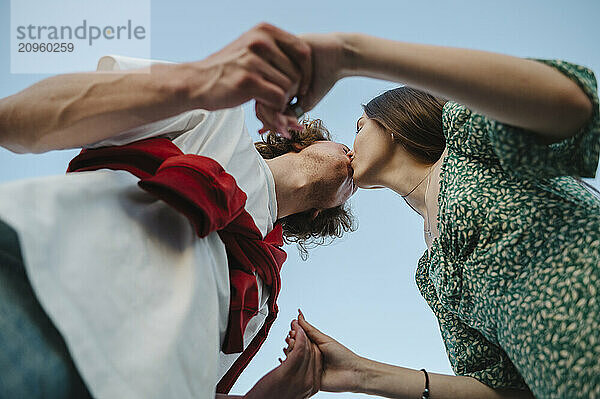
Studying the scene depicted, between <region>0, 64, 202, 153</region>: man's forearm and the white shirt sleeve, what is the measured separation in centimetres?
6

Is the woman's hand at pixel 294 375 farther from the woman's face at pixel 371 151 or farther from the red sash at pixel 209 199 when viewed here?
the woman's face at pixel 371 151

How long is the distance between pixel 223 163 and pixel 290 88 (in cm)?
29

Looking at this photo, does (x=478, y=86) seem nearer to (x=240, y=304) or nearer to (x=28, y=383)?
(x=240, y=304)

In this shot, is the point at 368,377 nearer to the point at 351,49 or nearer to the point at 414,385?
the point at 414,385

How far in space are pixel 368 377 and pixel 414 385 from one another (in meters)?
0.09

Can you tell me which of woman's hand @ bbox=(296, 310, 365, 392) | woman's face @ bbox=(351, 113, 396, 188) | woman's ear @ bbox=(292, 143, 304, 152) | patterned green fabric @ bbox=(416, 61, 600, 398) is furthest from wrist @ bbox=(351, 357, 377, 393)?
woman's ear @ bbox=(292, 143, 304, 152)

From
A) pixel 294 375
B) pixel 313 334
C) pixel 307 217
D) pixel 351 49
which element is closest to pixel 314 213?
pixel 307 217

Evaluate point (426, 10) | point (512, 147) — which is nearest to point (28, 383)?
point (512, 147)

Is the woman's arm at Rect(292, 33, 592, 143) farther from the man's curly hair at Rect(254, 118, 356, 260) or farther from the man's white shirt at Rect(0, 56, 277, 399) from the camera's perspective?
the man's curly hair at Rect(254, 118, 356, 260)

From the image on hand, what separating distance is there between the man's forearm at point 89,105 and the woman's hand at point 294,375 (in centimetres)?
→ 54

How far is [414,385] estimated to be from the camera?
1028 millimetres

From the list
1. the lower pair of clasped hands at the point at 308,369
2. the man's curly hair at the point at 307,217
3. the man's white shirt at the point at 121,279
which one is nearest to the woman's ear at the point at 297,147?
the man's curly hair at the point at 307,217

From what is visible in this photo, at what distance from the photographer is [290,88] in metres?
0.62

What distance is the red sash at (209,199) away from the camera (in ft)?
2.08
